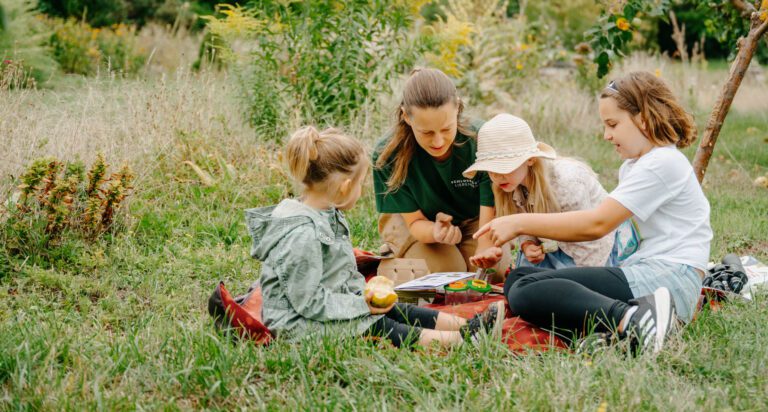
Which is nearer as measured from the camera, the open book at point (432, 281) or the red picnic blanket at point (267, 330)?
the red picnic blanket at point (267, 330)

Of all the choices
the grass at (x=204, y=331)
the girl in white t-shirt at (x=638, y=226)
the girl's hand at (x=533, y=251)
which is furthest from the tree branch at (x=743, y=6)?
the girl's hand at (x=533, y=251)

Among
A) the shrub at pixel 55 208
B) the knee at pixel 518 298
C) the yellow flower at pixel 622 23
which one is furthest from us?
the yellow flower at pixel 622 23

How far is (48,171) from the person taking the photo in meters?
4.09

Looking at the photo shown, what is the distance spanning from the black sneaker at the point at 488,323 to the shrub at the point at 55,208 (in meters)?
2.34

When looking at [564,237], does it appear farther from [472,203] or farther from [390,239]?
[390,239]

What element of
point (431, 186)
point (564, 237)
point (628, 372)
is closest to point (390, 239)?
point (431, 186)

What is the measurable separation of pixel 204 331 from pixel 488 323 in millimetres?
1136

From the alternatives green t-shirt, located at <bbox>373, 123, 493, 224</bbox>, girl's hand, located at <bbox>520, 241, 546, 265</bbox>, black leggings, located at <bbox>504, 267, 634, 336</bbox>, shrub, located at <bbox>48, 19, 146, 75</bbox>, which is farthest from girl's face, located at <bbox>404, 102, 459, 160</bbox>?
shrub, located at <bbox>48, 19, 146, 75</bbox>

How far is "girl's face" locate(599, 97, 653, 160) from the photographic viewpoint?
10.4ft

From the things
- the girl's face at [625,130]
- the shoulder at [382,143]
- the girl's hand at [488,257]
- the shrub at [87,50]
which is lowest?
the shrub at [87,50]

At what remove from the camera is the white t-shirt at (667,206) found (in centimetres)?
304

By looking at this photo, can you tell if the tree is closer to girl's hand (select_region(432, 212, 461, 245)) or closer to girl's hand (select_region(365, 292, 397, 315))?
girl's hand (select_region(432, 212, 461, 245))

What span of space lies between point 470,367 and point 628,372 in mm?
548

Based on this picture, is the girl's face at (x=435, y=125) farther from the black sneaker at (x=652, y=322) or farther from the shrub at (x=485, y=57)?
the shrub at (x=485, y=57)
